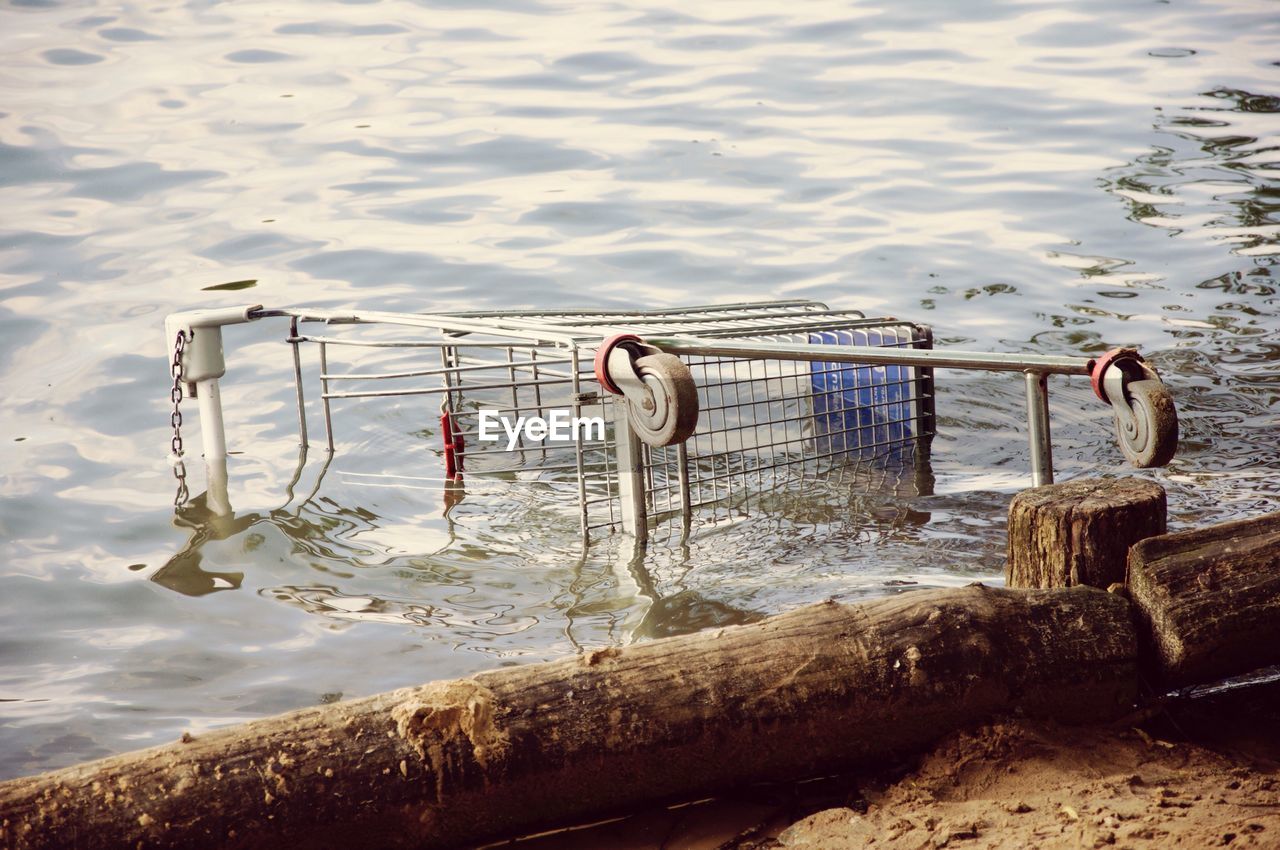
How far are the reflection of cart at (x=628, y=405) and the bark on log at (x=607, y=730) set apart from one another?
77cm

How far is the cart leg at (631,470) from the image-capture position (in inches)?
164

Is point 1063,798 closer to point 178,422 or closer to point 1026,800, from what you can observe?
point 1026,800

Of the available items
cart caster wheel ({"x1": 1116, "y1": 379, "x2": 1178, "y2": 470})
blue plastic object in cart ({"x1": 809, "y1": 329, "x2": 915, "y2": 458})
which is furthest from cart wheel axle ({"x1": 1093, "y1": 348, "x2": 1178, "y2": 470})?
blue plastic object in cart ({"x1": 809, "y1": 329, "x2": 915, "y2": 458})

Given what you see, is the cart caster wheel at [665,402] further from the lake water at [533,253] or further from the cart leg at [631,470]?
the lake water at [533,253]

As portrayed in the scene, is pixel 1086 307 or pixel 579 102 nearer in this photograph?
pixel 1086 307

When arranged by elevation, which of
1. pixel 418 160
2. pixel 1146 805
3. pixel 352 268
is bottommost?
pixel 1146 805

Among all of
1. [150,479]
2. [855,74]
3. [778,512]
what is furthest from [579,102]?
[778,512]

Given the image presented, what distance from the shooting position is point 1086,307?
8836 mm

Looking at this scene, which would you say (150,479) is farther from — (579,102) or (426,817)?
(579,102)

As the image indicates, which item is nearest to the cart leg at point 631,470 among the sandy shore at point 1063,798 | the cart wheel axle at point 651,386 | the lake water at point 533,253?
the lake water at point 533,253

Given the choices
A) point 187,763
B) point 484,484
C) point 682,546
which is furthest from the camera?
point 484,484

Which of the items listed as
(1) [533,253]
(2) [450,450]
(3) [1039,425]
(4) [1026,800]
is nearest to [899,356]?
(3) [1039,425]

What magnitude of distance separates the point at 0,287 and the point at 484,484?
5.13 metres

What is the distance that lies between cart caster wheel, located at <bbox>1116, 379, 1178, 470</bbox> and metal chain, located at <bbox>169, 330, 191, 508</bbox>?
3.66 m
